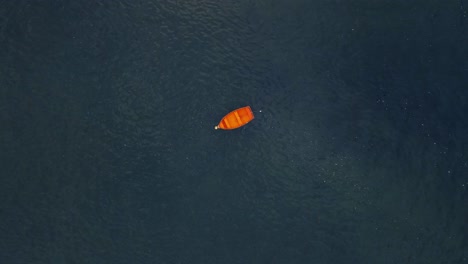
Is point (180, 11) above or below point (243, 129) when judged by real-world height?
above

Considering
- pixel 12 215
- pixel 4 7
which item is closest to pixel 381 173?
pixel 12 215

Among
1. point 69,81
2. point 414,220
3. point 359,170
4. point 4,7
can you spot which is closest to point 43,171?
point 69,81

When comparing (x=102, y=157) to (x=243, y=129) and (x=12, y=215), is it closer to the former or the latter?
(x=12, y=215)

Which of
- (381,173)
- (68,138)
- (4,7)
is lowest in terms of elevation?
(381,173)

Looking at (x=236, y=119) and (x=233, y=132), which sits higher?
(x=236, y=119)
